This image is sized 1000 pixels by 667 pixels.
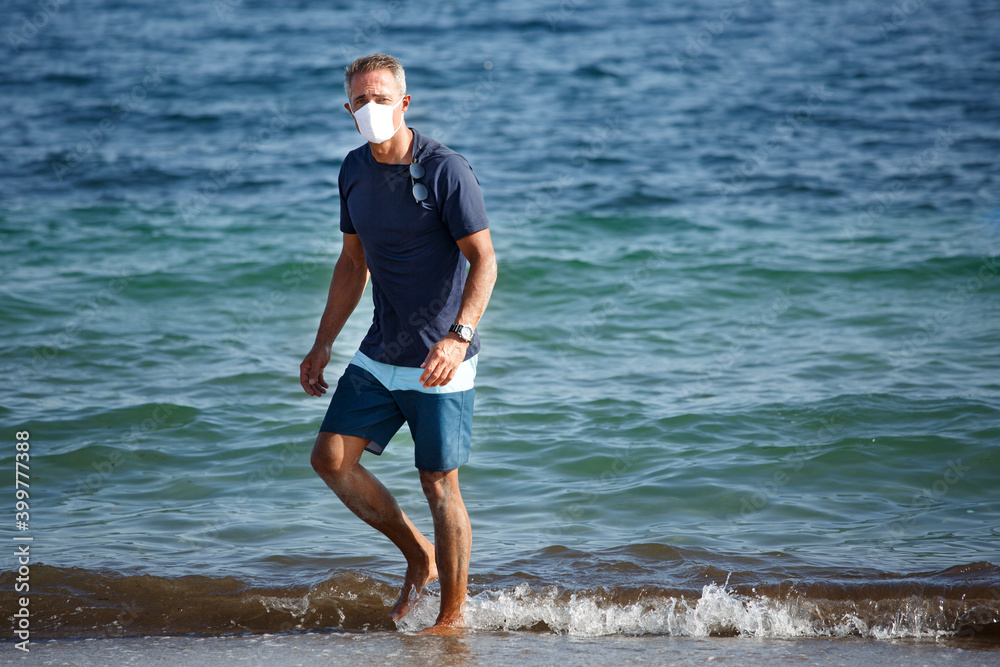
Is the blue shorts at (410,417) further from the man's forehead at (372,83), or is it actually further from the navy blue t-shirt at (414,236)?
the man's forehead at (372,83)

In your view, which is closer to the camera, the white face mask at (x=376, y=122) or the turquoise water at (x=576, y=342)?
the white face mask at (x=376, y=122)

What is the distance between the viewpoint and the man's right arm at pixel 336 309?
11.8 feet

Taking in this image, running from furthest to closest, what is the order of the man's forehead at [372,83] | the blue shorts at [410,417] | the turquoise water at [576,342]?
the turquoise water at [576,342], the blue shorts at [410,417], the man's forehead at [372,83]

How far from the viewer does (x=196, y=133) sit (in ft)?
52.7

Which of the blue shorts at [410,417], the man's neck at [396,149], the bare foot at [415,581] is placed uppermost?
the man's neck at [396,149]

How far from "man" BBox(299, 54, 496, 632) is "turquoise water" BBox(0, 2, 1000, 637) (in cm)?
62

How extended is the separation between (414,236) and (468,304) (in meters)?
0.32

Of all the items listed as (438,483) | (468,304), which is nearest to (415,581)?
(438,483)

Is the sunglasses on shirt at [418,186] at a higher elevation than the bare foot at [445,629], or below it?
higher

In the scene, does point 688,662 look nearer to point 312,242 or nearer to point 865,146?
point 312,242

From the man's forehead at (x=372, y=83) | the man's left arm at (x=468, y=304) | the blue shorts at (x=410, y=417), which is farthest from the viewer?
the blue shorts at (x=410, y=417)

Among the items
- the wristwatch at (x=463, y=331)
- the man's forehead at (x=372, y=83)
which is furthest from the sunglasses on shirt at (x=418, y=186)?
the wristwatch at (x=463, y=331)

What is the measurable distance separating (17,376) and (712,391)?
4.96 m

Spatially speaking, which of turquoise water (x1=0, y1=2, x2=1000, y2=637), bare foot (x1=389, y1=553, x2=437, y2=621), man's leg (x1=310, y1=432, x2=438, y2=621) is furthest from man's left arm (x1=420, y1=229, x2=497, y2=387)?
turquoise water (x1=0, y1=2, x2=1000, y2=637)
